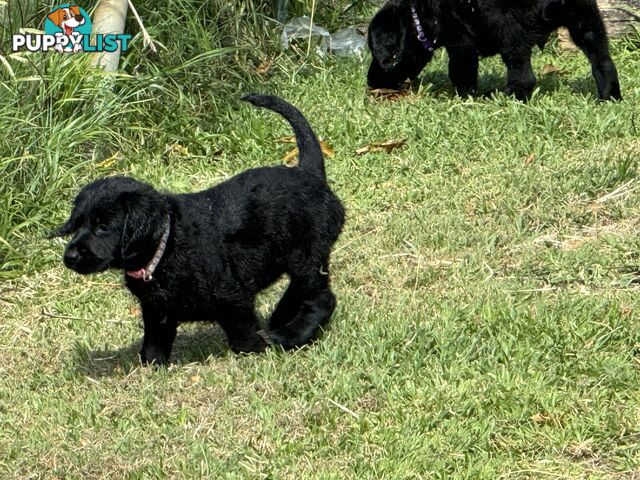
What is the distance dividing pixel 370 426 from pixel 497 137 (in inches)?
141

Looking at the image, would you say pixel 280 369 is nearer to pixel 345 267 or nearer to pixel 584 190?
pixel 345 267

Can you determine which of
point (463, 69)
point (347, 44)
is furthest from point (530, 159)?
point (347, 44)

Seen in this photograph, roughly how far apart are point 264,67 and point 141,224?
4.55 metres

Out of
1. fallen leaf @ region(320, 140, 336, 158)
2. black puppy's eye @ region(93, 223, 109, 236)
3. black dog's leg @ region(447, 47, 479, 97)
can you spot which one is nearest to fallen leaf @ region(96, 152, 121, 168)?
fallen leaf @ region(320, 140, 336, 158)

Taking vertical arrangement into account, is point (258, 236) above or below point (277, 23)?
above

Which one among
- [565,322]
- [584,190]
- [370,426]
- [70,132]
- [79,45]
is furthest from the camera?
[79,45]

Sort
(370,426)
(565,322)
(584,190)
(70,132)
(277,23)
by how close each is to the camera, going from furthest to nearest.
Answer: (277,23) < (70,132) < (584,190) < (565,322) < (370,426)

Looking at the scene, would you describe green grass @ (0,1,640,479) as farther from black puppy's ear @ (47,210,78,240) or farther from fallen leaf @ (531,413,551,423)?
black puppy's ear @ (47,210,78,240)

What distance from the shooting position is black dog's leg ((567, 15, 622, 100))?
7973 mm

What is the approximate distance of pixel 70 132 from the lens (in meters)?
7.57

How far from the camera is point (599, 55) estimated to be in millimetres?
7996

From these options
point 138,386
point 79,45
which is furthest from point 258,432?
point 79,45

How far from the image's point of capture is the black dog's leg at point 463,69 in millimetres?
8578

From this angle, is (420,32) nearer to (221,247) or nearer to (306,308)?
(306,308)
